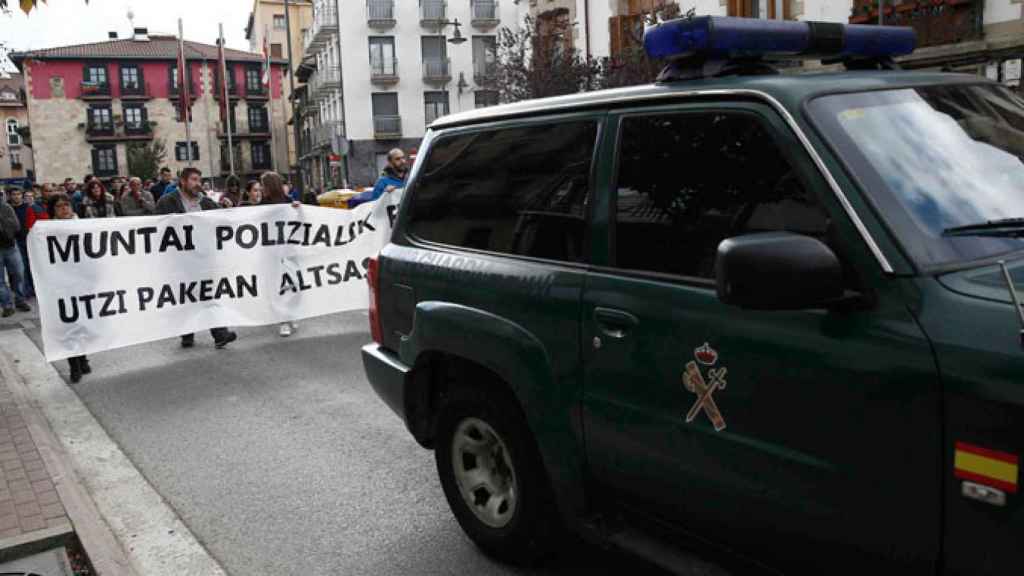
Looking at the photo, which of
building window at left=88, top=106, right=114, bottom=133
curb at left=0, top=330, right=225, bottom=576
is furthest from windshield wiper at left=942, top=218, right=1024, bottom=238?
building window at left=88, top=106, right=114, bottom=133

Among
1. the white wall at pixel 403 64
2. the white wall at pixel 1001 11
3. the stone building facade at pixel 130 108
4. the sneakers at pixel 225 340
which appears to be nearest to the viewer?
the sneakers at pixel 225 340

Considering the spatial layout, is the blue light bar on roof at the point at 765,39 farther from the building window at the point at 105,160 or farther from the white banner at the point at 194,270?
the building window at the point at 105,160

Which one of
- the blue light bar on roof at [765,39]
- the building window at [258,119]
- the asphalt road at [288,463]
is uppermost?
the building window at [258,119]

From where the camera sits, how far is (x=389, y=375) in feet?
14.7

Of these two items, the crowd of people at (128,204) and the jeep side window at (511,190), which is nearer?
the jeep side window at (511,190)

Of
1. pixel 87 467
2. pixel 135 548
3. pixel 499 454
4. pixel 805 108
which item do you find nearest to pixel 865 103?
pixel 805 108

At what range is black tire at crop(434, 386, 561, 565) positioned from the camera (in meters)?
3.65

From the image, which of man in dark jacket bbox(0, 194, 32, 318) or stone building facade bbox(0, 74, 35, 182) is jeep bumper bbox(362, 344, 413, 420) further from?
stone building facade bbox(0, 74, 35, 182)

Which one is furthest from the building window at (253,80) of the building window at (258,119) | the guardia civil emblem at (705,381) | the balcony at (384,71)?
the guardia civil emblem at (705,381)

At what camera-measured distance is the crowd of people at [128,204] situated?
952 cm

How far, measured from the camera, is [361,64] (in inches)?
2361

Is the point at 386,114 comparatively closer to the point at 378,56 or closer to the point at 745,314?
the point at 378,56

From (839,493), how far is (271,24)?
93271mm

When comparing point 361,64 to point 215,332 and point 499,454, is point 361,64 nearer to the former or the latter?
point 215,332
